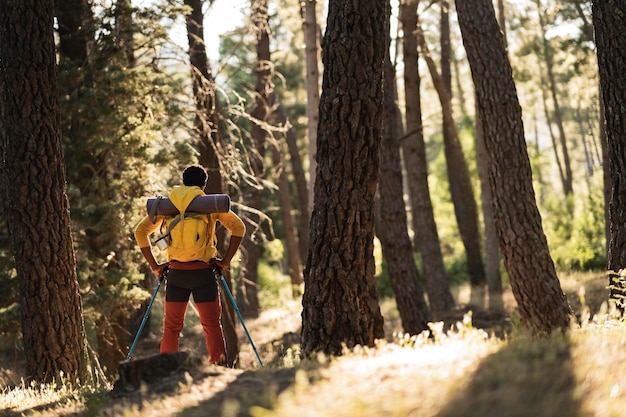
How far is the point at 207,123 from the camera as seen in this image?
49.0 ft

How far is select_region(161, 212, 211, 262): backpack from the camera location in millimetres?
7742

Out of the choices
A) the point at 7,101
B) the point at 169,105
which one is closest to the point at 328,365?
the point at 7,101

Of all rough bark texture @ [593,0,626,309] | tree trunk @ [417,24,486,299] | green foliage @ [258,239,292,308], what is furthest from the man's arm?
green foliage @ [258,239,292,308]

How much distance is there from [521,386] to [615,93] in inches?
225

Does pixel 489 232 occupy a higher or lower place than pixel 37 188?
lower

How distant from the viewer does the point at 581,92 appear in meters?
48.0

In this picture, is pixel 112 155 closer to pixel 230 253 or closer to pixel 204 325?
pixel 230 253

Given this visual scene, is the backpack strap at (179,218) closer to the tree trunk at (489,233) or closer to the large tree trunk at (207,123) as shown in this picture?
the large tree trunk at (207,123)

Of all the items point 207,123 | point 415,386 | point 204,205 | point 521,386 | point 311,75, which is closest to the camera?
point 521,386

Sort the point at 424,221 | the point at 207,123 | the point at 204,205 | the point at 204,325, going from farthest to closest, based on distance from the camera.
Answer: the point at 424,221, the point at 207,123, the point at 204,325, the point at 204,205

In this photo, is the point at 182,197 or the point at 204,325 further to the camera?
the point at 204,325

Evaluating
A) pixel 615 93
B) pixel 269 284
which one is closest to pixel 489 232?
A: pixel 615 93

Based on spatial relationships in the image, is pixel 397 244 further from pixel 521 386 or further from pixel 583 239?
pixel 583 239

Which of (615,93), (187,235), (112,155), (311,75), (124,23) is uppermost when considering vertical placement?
(124,23)
